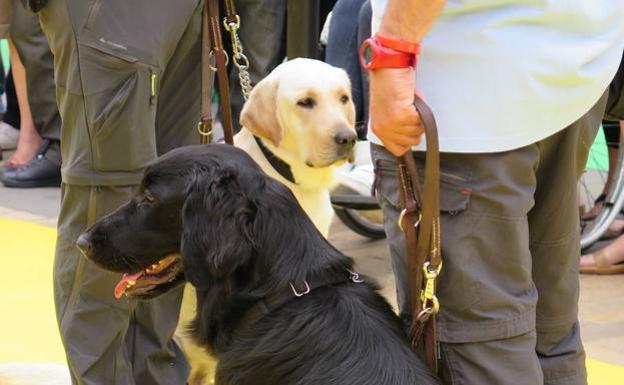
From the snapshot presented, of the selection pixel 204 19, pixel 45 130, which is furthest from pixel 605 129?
pixel 45 130

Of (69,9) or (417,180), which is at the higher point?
(69,9)

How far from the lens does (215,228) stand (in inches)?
90.7

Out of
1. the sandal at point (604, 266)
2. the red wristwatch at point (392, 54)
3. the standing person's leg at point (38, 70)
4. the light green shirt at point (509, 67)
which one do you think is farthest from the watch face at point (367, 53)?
the standing person's leg at point (38, 70)

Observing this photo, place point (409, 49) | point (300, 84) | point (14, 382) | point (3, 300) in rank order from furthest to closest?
point (3, 300) → point (300, 84) → point (14, 382) → point (409, 49)

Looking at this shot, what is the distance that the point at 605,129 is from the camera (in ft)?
18.0

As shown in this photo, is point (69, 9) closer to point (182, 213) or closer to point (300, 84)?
point (182, 213)

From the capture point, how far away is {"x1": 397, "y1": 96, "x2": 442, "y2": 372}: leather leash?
2113 mm

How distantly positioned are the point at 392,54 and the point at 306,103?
6.24 ft

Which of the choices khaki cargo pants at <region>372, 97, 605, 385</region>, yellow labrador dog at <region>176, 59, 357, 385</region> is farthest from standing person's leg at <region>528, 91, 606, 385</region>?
yellow labrador dog at <region>176, 59, 357, 385</region>

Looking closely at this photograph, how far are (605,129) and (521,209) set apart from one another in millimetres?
3533

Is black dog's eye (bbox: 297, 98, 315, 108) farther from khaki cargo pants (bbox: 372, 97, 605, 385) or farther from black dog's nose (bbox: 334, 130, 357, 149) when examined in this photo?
khaki cargo pants (bbox: 372, 97, 605, 385)

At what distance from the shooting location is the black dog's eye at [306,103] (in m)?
3.92

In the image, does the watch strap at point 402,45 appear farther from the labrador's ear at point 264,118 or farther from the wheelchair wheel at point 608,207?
the wheelchair wheel at point 608,207

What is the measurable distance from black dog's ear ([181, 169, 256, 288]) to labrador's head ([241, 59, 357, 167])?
1485 mm
